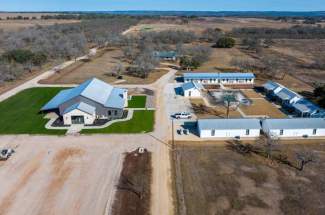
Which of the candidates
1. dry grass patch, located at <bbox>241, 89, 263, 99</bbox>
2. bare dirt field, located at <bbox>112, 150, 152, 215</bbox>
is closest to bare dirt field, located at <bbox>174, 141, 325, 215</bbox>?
bare dirt field, located at <bbox>112, 150, 152, 215</bbox>

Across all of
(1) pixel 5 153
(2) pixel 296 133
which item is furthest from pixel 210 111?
(1) pixel 5 153

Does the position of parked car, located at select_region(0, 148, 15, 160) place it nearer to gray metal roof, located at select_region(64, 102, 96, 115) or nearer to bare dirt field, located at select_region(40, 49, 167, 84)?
gray metal roof, located at select_region(64, 102, 96, 115)

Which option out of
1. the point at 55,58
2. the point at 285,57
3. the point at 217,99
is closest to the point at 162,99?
the point at 217,99

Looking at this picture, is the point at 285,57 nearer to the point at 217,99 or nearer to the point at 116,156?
the point at 217,99

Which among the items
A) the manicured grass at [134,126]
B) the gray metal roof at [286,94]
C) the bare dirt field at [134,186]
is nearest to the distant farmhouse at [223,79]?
the gray metal roof at [286,94]

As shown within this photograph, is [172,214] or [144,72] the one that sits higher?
[144,72]
